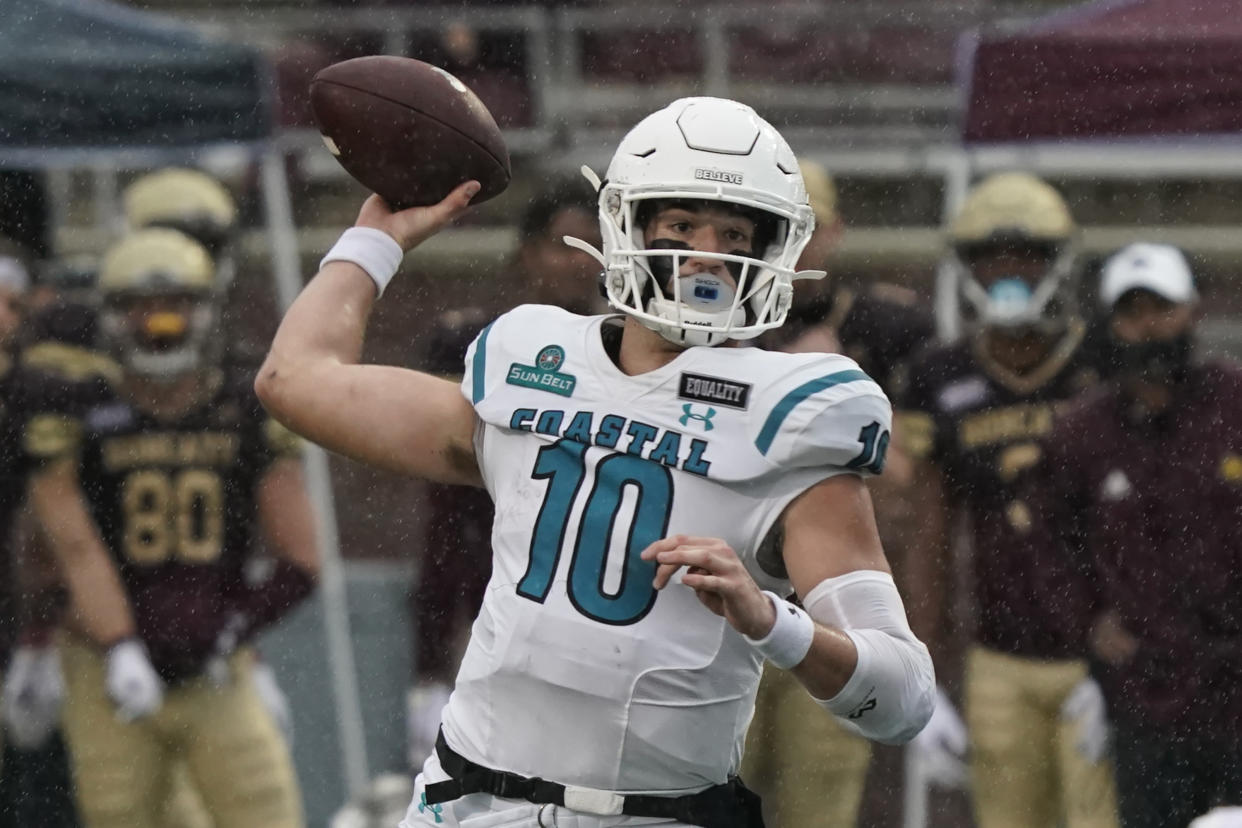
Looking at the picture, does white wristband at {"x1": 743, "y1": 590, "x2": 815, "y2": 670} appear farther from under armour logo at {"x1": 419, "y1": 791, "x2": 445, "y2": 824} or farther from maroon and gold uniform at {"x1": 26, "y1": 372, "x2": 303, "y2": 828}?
maroon and gold uniform at {"x1": 26, "y1": 372, "x2": 303, "y2": 828}

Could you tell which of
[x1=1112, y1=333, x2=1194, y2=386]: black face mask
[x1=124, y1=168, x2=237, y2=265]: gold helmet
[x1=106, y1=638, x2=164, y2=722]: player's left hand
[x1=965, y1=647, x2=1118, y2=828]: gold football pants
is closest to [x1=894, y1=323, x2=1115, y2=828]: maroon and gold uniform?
[x1=965, y1=647, x2=1118, y2=828]: gold football pants

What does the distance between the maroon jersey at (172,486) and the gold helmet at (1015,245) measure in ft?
5.88

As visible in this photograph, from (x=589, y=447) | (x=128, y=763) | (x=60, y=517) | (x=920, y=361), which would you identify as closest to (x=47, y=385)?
(x=60, y=517)

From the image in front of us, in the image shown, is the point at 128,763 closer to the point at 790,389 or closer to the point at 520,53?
the point at 790,389

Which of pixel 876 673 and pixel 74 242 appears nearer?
pixel 876 673

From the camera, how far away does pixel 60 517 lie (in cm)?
482

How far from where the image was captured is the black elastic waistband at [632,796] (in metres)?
2.37

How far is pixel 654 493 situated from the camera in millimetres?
2346

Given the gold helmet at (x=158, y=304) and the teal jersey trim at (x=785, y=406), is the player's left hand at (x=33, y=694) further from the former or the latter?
the teal jersey trim at (x=785, y=406)

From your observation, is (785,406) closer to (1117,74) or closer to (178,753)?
(178,753)

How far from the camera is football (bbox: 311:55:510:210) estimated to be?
272 centimetres

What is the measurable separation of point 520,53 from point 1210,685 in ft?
Result: 13.4

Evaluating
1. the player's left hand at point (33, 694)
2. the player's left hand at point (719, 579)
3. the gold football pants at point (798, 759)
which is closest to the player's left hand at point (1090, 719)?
the gold football pants at point (798, 759)

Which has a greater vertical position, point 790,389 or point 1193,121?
point 1193,121
